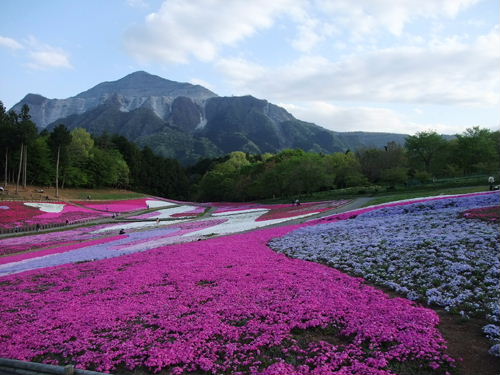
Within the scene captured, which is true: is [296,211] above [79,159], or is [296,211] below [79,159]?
below

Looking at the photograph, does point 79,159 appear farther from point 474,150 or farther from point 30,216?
point 474,150

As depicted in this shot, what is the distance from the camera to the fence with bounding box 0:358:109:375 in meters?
7.21

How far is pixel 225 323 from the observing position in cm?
1009

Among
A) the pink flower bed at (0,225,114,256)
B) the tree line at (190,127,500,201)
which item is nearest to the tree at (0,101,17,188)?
the pink flower bed at (0,225,114,256)

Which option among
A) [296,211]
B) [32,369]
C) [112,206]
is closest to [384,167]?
[296,211]

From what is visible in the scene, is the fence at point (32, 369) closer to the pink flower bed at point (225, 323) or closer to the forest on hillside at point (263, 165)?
the pink flower bed at point (225, 323)

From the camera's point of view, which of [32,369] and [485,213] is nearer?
[32,369]

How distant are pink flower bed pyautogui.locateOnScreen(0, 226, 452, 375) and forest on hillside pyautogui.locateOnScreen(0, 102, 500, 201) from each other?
53.9 m

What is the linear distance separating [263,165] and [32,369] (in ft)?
314

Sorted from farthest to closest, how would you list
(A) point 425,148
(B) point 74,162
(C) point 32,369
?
(B) point 74,162
(A) point 425,148
(C) point 32,369

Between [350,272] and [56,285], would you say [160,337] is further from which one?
[56,285]

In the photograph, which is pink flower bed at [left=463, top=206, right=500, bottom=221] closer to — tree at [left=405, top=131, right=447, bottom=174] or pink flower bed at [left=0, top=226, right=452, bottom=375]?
pink flower bed at [left=0, top=226, right=452, bottom=375]

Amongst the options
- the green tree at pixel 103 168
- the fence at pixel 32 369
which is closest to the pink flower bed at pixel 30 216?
the fence at pixel 32 369

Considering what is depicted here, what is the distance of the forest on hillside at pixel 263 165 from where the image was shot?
68.7m
